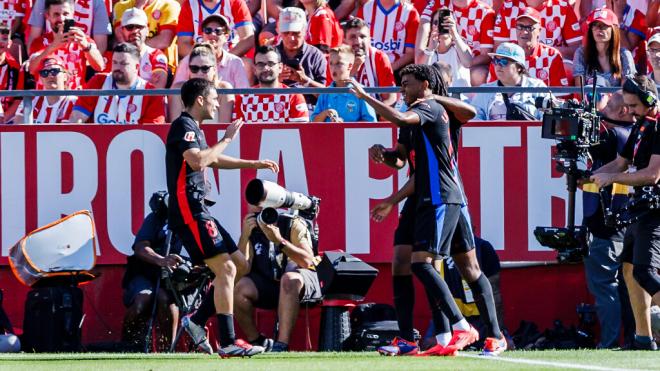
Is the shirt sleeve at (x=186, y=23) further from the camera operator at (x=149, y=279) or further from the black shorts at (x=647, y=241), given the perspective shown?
the black shorts at (x=647, y=241)

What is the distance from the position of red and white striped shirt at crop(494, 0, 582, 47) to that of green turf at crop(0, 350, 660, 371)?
5.02 m

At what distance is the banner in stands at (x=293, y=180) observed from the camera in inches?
519

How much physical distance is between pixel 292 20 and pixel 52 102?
2518 mm

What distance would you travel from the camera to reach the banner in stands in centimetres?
1319

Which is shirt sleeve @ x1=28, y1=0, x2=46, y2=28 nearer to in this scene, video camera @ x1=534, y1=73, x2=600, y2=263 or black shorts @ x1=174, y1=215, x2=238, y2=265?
black shorts @ x1=174, y1=215, x2=238, y2=265


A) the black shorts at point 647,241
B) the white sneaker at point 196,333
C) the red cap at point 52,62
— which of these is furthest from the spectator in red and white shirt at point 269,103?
the black shorts at point 647,241

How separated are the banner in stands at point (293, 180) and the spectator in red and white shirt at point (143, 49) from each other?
4.44ft

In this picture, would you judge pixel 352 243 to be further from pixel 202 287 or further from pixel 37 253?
pixel 37 253

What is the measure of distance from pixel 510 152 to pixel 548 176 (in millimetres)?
420

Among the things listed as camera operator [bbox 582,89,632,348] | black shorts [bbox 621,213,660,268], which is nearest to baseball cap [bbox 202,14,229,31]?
camera operator [bbox 582,89,632,348]

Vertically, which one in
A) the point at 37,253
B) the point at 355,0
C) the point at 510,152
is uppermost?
the point at 355,0

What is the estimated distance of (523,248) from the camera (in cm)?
1319

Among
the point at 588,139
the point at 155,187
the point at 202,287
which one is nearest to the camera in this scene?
the point at 588,139

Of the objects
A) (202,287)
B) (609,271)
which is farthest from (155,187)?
(609,271)
